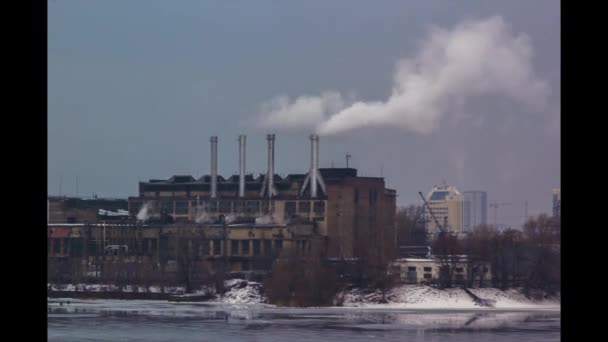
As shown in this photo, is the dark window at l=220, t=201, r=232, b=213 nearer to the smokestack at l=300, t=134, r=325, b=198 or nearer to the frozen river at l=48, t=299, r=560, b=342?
the smokestack at l=300, t=134, r=325, b=198

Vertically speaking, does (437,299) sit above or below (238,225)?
below

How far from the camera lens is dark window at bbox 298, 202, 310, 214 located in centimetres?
2566

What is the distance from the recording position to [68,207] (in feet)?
82.3

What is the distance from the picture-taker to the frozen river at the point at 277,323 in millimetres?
13906

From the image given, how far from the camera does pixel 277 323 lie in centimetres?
1639

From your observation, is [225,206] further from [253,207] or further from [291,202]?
[291,202]

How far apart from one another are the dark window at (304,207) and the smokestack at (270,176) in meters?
0.98

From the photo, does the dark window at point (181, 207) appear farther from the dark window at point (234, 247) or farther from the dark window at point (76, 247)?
the dark window at point (76, 247)

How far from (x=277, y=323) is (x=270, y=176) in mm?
10831

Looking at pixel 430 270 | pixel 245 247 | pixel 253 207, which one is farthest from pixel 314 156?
pixel 430 270

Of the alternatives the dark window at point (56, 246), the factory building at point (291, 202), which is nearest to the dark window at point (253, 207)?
the factory building at point (291, 202)
